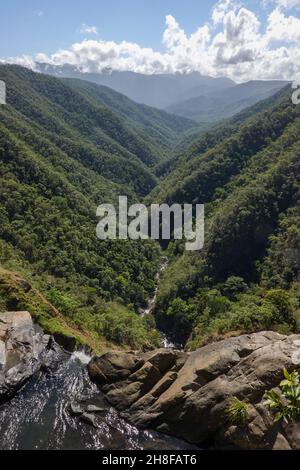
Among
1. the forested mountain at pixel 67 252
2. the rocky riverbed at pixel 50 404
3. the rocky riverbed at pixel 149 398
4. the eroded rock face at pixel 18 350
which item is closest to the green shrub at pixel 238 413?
the rocky riverbed at pixel 149 398

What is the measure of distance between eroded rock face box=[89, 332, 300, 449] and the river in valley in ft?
3.02

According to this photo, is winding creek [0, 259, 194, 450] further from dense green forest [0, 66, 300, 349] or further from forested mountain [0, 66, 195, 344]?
forested mountain [0, 66, 195, 344]

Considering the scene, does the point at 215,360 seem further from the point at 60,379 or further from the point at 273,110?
the point at 273,110

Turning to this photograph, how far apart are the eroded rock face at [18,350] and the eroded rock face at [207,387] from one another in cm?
566

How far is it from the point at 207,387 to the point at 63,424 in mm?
10150

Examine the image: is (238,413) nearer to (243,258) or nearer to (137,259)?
(243,258)

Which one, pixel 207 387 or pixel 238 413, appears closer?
pixel 238 413

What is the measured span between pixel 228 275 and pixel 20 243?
47320mm

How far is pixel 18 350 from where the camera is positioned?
114 feet

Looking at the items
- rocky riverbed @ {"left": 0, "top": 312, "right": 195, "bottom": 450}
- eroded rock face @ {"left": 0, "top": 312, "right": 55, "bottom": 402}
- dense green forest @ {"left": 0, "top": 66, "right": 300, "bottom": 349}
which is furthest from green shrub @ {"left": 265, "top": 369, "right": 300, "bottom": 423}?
dense green forest @ {"left": 0, "top": 66, "right": 300, "bottom": 349}

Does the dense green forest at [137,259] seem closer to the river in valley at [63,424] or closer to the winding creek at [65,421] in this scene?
the winding creek at [65,421]

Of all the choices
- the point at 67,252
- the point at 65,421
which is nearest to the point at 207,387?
the point at 65,421

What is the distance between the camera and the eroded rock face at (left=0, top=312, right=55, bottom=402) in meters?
31.7
